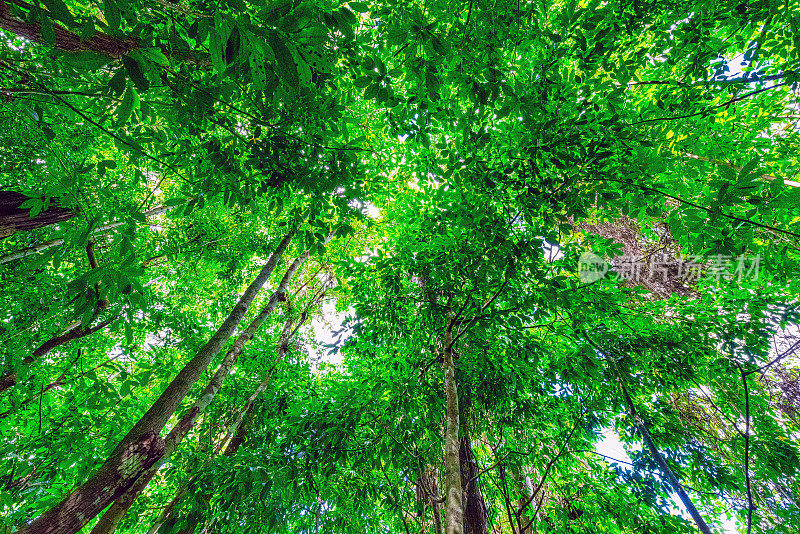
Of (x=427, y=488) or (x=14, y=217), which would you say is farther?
(x=14, y=217)

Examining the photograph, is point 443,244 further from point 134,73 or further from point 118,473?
point 118,473

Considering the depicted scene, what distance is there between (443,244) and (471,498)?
9.40 ft

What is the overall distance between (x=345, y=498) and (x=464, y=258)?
2.57 meters

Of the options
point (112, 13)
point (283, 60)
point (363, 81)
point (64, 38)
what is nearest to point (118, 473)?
point (112, 13)

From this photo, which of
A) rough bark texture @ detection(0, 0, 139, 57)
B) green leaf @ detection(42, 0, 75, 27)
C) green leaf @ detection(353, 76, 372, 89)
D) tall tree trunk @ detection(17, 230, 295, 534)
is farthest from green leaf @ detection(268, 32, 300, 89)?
tall tree trunk @ detection(17, 230, 295, 534)

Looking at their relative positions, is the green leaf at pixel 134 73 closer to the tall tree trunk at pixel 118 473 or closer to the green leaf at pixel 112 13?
the green leaf at pixel 112 13

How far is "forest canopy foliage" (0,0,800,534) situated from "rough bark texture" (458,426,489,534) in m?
0.03

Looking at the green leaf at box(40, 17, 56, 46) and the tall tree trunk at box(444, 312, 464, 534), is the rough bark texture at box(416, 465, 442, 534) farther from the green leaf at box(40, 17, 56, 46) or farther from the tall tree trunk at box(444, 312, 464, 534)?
the green leaf at box(40, 17, 56, 46)

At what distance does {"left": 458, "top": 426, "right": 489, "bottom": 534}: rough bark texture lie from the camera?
3.07 meters

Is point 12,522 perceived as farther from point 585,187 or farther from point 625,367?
point 625,367

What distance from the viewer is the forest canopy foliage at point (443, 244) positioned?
1563 millimetres

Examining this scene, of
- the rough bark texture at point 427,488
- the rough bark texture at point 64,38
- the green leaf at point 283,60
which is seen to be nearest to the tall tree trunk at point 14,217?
the rough bark texture at point 64,38

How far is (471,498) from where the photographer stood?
126 inches

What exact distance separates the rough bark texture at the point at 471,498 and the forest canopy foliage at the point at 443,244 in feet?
0.08
